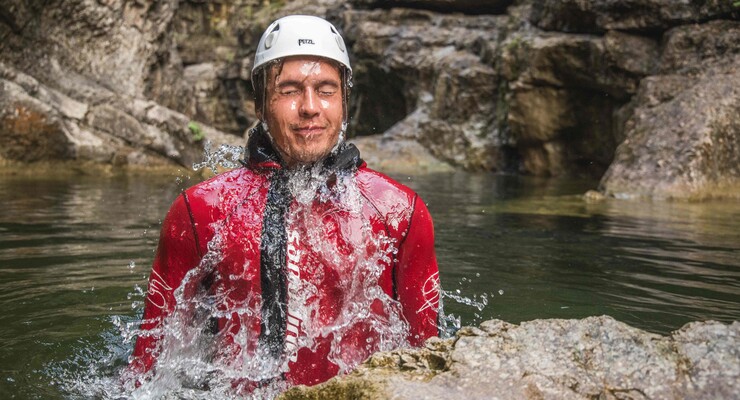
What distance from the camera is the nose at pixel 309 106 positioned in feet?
8.50

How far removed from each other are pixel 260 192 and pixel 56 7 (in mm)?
15301

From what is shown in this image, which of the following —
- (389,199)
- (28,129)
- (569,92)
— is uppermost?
(569,92)

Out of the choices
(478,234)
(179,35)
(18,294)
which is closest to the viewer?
(18,294)

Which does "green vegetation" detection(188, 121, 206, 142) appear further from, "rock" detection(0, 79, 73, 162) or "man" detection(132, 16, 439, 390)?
"man" detection(132, 16, 439, 390)

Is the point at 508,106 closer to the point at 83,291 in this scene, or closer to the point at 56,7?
the point at 56,7

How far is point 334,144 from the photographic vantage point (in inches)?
106

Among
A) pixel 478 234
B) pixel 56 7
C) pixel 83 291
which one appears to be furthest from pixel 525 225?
pixel 56 7

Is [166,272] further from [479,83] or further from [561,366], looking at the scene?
[479,83]

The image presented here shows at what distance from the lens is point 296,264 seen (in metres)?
2.53

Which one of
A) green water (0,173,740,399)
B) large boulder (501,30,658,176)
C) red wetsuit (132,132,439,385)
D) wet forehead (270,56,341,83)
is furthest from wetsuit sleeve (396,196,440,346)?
large boulder (501,30,658,176)

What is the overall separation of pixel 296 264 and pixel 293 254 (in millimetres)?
37

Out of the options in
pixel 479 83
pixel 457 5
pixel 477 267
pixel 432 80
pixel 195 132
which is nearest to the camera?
pixel 477 267

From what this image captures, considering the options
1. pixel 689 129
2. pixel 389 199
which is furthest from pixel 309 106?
pixel 689 129

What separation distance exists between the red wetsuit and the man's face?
0.28ft
